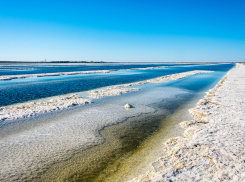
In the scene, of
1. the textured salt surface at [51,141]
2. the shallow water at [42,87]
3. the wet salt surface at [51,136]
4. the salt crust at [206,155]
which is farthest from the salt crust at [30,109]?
the salt crust at [206,155]

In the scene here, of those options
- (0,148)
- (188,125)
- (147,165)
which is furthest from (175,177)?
(0,148)

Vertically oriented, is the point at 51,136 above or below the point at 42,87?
above

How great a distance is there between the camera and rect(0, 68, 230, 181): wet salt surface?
11.9 ft

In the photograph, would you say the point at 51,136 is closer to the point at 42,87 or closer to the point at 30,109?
the point at 30,109

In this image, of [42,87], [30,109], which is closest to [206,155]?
[30,109]

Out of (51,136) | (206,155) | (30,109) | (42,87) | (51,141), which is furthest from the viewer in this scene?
(42,87)

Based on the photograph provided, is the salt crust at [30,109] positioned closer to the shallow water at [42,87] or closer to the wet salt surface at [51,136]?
the wet salt surface at [51,136]

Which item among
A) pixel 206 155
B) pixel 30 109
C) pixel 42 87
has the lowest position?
pixel 42 87

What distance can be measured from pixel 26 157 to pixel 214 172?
4.08 meters

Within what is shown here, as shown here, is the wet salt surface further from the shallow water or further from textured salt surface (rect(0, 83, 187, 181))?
the shallow water

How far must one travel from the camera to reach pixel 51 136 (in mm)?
5086

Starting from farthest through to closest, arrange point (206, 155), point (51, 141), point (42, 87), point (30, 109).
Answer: point (42, 87)
point (30, 109)
point (51, 141)
point (206, 155)

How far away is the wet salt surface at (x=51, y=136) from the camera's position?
3615 millimetres

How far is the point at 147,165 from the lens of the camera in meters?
3.55
